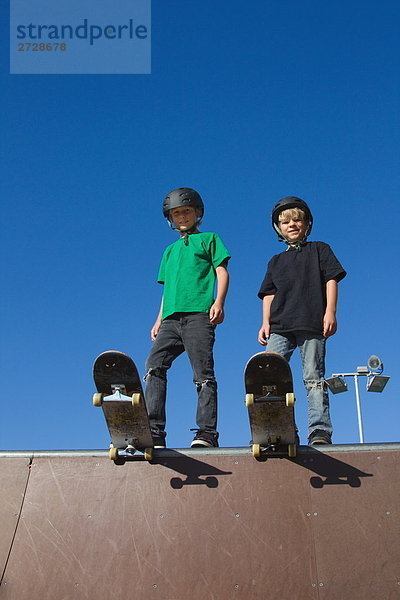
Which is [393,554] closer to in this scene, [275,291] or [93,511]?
[93,511]

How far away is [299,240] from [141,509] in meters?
2.60

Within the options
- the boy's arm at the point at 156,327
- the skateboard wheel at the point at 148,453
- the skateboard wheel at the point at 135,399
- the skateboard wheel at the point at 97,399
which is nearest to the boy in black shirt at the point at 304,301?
the boy's arm at the point at 156,327

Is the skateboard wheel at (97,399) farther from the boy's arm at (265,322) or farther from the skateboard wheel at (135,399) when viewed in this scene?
the boy's arm at (265,322)

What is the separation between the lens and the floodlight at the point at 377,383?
618 inches

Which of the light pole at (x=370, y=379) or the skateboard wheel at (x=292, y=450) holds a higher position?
the light pole at (x=370, y=379)

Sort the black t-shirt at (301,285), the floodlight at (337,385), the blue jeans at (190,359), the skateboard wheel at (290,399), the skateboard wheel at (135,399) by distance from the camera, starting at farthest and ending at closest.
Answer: the floodlight at (337,385), the black t-shirt at (301,285), the blue jeans at (190,359), the skateboard wheel at (135,399), the skateboard wheel at (290,399)

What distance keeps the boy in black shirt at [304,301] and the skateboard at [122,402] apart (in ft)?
4.00

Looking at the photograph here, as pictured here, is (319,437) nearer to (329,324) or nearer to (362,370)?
(329,324)

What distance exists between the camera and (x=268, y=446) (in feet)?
12.1

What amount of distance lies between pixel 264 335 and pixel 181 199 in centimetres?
134

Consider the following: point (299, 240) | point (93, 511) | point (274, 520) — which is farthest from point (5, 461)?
point (299, 240)

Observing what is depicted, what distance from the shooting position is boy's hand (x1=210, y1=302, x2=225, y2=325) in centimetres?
475

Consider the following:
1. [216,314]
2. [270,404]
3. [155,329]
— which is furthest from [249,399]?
[155,329]

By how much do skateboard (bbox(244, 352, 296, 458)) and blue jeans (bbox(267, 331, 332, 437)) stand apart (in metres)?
0.69
